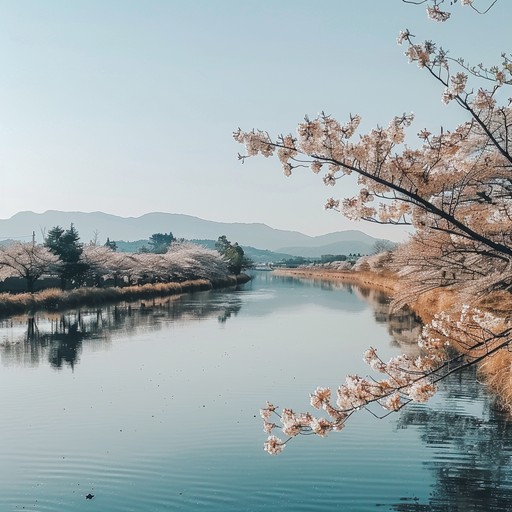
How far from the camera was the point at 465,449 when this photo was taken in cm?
1210

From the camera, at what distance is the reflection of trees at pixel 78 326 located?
79.8ft

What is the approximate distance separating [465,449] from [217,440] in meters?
4.92

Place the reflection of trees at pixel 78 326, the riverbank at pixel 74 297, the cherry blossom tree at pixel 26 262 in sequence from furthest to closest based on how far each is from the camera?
the cherry blossom tree at pixel 26 262
the riverbank at pixel 74 297
the reflection of trees at pixel 78 326

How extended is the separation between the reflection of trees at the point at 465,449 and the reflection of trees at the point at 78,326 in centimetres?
1291

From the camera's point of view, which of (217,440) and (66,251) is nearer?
(217,440)

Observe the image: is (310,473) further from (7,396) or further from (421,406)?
(7,396)

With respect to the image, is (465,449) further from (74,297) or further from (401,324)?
(74,297)

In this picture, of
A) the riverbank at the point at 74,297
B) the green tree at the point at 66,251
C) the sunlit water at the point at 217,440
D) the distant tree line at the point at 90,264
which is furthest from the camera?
the green tree at the point at 66,251

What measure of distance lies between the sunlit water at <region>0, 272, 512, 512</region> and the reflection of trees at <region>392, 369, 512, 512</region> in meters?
0.04

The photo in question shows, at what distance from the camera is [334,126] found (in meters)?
5.96

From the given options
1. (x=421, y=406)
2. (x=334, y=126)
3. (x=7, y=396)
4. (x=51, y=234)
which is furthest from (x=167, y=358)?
(x=51, y=234)

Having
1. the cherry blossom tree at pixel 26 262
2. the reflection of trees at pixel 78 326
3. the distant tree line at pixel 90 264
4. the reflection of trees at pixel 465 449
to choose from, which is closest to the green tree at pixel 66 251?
the distant tree line at pixel 90 264

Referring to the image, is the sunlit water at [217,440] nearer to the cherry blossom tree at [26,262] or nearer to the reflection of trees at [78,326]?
the reflection of trees at [78,326]

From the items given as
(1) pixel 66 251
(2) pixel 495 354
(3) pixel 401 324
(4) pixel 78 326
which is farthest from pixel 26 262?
(2) pixel 495 354
